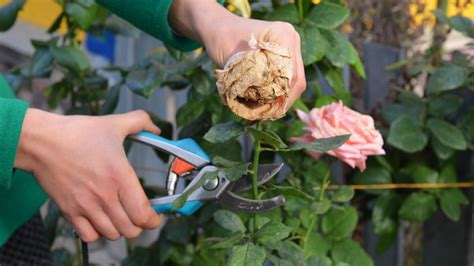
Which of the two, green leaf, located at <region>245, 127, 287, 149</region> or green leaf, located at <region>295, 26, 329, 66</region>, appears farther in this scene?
green leaf, located at <region>295, 26, 329, 66</region>

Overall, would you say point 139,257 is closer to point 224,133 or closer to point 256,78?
point 224,133

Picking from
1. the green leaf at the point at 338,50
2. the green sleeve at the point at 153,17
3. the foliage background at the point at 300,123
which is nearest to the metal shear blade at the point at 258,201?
the foliage background at the point at 300,123

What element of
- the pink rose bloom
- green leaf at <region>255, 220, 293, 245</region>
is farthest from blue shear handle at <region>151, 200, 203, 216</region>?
the pink rose bloom

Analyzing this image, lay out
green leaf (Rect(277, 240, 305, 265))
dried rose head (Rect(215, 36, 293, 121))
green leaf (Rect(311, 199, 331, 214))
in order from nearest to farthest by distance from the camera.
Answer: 1. dried rose head (Rect(215, 36, 293, 121))
2. green leaf (Rect(277, 240, 305, 265))
3. green leaf (Rect(311, 199, 331, 214))

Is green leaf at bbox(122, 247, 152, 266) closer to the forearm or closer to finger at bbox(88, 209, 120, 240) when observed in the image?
finger at bbox(88, 209, 120, 240)

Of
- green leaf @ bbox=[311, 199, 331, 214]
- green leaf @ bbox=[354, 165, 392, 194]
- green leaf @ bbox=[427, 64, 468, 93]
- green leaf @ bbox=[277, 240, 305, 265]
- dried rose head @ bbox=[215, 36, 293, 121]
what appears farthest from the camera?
green leaf @ bbox=[354, 165, 392, 194]

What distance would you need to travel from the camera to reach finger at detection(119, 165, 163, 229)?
75cm

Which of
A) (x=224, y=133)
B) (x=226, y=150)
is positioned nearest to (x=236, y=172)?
(x=224, y=133)

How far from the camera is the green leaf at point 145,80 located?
3.73 ft

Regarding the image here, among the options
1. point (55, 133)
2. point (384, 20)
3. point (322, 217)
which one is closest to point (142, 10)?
point (55, 133)

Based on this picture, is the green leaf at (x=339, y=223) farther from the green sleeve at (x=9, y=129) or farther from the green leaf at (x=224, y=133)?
the green sleeve at (x=9, y=129)

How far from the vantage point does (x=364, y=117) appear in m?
0.91

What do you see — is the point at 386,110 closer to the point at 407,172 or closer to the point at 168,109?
the point at 407,172

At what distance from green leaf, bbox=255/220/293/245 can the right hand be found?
0.15 meters
